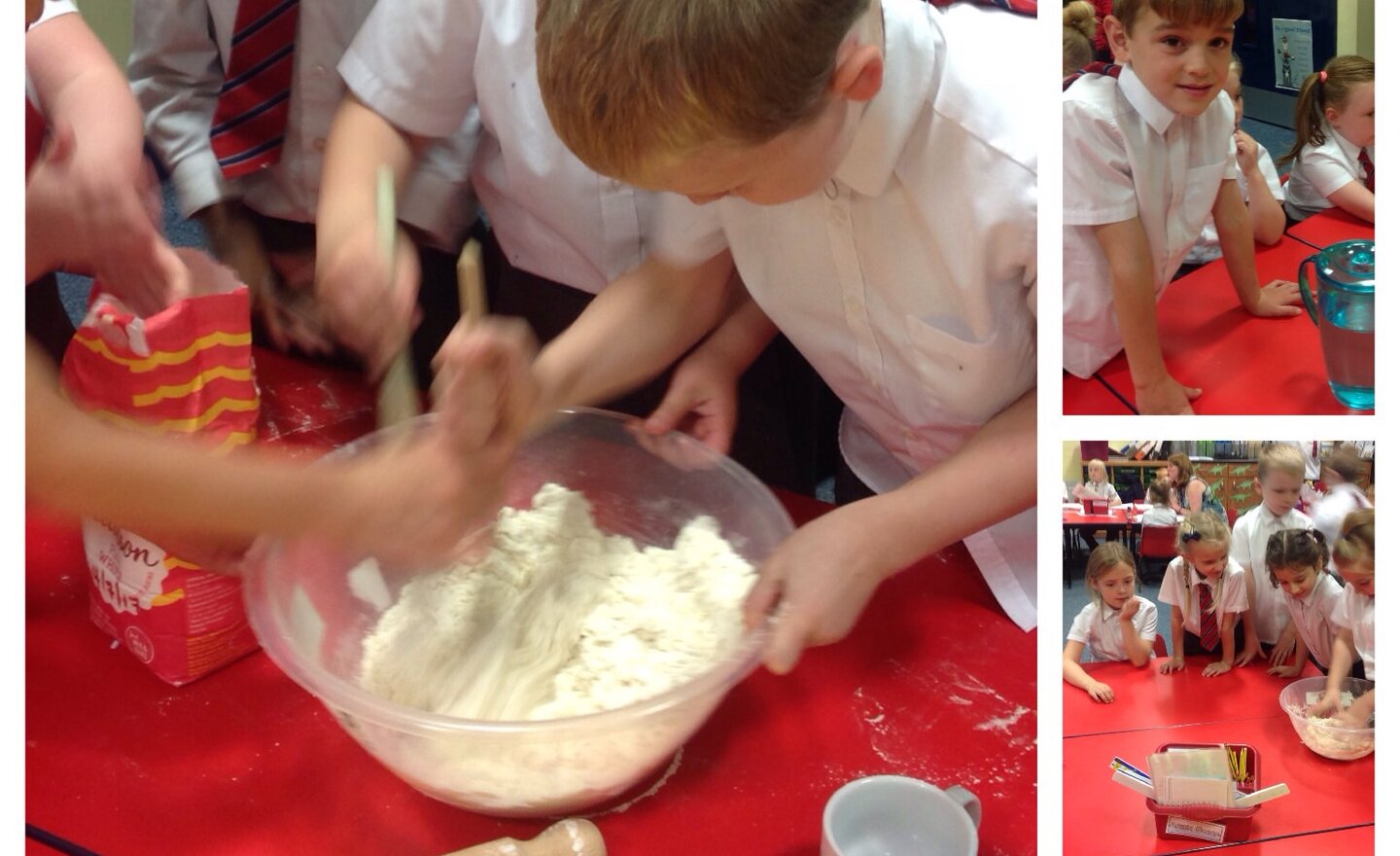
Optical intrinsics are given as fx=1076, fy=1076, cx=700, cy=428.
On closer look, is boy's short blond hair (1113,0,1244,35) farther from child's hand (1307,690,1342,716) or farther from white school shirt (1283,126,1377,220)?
child's hand (1307,690,1342,716)

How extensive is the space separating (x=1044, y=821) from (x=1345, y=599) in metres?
0.14

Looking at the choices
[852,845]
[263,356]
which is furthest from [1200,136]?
[263,356]

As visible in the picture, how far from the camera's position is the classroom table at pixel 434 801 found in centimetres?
47

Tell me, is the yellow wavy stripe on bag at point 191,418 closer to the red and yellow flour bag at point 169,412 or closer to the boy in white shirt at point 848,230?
the red and yellow flour bag at point 169,412

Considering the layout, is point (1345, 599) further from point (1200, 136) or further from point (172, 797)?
point (172, 797)

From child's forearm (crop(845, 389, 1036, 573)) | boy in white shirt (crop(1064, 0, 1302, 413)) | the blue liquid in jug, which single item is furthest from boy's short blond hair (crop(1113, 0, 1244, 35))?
child's forearm (crop(845, 389, 1036, 573))

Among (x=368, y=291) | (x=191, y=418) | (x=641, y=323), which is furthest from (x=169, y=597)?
(x=641, y=323)

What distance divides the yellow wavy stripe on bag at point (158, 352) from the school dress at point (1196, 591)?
1.37 ft

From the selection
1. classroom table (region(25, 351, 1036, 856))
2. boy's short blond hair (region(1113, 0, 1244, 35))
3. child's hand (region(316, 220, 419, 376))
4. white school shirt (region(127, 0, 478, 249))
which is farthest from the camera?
white school shirt (region(127, 0, 478, 249))

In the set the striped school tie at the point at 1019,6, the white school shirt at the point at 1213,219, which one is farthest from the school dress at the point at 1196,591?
the striped school tie at the point at 1019,6

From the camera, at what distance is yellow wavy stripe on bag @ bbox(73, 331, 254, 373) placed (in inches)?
19.2

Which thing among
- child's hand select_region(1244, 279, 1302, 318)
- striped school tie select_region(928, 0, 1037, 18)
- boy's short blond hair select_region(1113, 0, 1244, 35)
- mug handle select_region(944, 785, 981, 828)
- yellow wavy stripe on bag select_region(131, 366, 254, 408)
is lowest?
mug handle select_region(944, 785, 981, 828)
